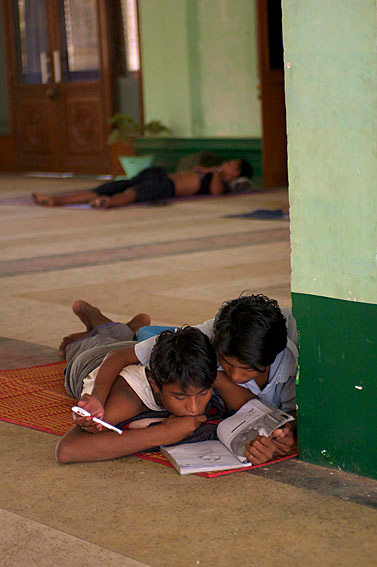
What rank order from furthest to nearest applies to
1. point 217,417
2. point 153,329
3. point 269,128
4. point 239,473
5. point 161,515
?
point 269,128 → point 153,329 → point 217,417 → point 239,473 → point 161,515

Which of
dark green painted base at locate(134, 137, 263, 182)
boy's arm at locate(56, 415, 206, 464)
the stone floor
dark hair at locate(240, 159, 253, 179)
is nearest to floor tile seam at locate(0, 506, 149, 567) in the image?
the stone floor

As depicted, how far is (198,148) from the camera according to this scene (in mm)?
11469

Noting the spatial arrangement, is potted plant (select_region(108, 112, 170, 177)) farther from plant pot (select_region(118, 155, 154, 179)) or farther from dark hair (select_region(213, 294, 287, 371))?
dark hair (select_region(213, 294, 287, 371))

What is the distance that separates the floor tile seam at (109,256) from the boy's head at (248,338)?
133 inches

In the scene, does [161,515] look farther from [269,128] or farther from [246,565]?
[269,128]

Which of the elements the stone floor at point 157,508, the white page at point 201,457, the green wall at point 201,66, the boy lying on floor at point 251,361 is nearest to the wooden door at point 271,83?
the green wall at point 201,66

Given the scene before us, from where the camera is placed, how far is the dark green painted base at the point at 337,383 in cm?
256

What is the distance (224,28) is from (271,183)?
1847mm

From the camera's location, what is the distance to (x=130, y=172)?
452 inches

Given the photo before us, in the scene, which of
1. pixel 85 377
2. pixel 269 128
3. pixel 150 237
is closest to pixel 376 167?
pixel 85 377

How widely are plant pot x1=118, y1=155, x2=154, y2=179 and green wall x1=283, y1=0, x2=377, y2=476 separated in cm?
879

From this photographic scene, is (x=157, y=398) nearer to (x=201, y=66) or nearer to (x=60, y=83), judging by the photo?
(x=201, y=66)

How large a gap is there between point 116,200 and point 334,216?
7.07 m

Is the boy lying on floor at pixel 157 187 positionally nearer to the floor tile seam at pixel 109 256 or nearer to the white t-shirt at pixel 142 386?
the floor tile seam at pixel 109 256
